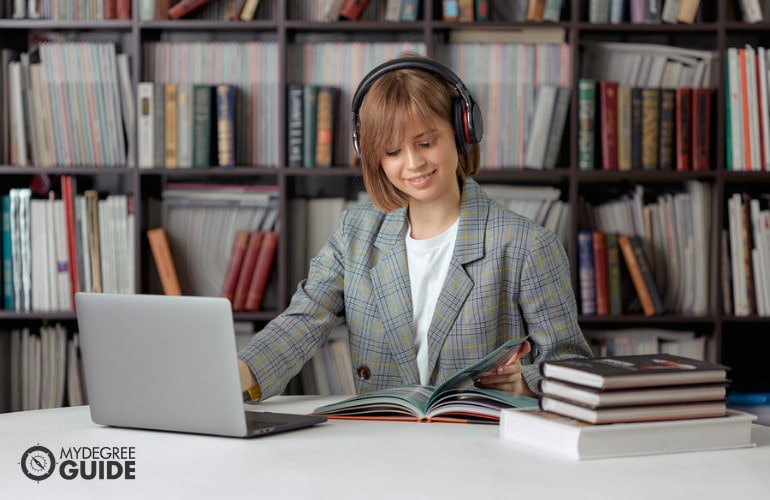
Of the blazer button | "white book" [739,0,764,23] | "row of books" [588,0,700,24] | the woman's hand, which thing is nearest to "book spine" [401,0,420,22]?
"row of books" [588,0,700,24]

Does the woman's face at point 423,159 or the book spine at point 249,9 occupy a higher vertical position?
the book spine at point 249,9

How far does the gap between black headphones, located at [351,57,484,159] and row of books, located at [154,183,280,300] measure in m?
1.13

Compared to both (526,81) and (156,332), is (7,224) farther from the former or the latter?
(156,332)

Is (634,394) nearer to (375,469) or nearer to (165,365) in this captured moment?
(375,469)

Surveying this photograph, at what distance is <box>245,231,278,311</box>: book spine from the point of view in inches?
108

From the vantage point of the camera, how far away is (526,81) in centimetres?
274

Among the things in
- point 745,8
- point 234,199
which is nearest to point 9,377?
point 234,199

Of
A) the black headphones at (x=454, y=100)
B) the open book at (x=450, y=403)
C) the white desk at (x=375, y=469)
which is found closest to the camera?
the white desk at (x=375, y=469)

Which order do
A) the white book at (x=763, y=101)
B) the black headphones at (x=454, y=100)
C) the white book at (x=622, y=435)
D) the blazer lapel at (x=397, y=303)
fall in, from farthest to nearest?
the white book at (x=763, y=101)
the blazer lapel at (x=397, y=303)
the black headphones at (x=454, y=100)
the white book at (x=622, y=435)

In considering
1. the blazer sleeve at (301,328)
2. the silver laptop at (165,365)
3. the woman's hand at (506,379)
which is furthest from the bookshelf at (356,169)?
the silver laptop at (165,365)

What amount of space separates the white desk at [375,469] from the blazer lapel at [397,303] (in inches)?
18.3

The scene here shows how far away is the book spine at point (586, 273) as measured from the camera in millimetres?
2680

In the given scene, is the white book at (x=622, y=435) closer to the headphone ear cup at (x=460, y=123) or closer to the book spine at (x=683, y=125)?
the headphone ear cup at (x=460, y=123)

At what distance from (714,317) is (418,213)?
124 cm
